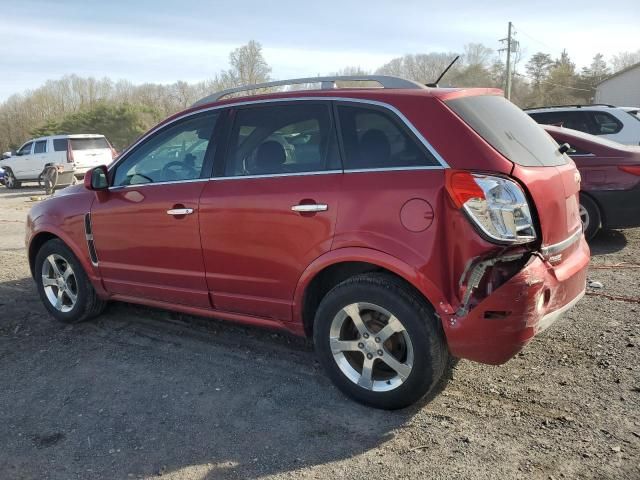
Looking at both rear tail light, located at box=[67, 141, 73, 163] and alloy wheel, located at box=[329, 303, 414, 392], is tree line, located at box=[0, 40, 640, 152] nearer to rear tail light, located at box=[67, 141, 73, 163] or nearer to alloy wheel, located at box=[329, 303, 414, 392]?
rear tail light, located at box=[67, 141, 73, 163]

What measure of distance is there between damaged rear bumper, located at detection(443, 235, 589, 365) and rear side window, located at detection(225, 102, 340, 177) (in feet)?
3.90

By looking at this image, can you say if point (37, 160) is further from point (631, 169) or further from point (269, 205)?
point (631, 169)

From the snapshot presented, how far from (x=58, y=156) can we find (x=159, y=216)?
62.2 ft

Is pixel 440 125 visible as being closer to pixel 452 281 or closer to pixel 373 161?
pixel 373 161

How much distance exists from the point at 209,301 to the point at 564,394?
95.7 inches

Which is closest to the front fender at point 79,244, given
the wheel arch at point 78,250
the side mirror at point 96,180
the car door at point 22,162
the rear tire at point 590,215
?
the wheel arch at point 78,250

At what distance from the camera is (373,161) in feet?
10.2

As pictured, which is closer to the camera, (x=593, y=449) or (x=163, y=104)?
(x=593, y=449)

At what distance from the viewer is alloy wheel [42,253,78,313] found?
4.78m

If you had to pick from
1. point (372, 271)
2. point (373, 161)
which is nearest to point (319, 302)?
point (372, 271)

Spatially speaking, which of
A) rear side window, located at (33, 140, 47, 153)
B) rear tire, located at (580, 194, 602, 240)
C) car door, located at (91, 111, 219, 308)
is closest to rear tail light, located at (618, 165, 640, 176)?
rear tire, located at (580, 194, 602, 240)

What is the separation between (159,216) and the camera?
394 centimetres

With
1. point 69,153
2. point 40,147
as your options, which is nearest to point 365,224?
point 69,153

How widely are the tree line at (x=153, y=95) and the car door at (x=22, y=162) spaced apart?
76.2 feet
